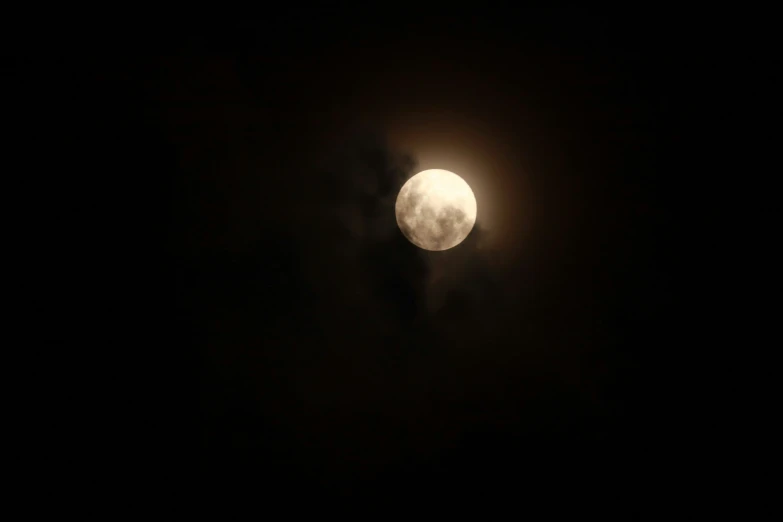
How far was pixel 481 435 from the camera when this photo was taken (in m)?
6.43

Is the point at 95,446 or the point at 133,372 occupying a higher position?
the point at 133,372

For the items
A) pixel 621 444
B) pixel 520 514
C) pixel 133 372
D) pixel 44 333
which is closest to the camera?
pixel 44 333

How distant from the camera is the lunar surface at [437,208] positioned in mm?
4848

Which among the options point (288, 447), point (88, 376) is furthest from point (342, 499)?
point (88, 376)

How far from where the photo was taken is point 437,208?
484cm

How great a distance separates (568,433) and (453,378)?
212 cm

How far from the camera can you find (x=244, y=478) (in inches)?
249

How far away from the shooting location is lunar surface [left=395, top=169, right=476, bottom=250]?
4848 mm

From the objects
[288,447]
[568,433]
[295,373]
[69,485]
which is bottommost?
[69,485]

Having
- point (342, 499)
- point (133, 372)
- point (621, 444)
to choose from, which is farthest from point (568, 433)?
point (133, 372)

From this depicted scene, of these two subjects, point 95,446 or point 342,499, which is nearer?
point 95,446

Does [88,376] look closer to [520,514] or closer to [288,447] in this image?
[288,447]

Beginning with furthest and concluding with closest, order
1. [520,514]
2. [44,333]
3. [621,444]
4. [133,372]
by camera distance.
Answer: [520,514] < [621,444] < [133,372] < [44,333]

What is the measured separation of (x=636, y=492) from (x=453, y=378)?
10.9 ft
